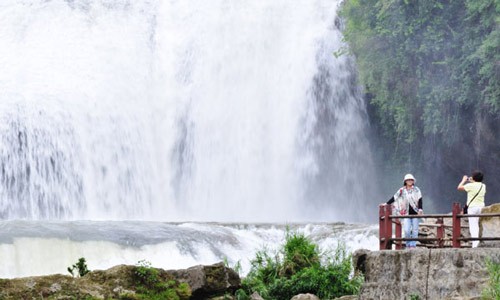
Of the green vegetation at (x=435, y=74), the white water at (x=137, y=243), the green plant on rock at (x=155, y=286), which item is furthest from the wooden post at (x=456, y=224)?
the green vegetation at (x=435, y=74)

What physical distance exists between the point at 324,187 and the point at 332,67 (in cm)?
460

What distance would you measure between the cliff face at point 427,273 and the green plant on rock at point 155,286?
125 inches

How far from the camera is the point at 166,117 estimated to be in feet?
131

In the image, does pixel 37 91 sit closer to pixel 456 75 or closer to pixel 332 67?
pixel 332 67

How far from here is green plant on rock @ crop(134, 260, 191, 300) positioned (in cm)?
1381

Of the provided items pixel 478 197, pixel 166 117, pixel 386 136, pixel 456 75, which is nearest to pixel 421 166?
pixel 386 136

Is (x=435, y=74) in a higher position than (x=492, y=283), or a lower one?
higher

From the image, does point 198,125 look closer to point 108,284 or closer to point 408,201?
point 408,201

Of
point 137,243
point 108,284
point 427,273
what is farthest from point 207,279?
point 137,243

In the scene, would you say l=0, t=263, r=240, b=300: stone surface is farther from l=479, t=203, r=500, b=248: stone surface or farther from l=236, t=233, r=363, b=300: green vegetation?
l=479, t=203, r=500, b=248: stone surface

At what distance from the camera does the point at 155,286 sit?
14.0 m

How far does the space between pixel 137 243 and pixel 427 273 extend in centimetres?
1057

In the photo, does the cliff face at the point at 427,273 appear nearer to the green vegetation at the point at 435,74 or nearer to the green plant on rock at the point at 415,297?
the green plant on rock at the point at 415,297

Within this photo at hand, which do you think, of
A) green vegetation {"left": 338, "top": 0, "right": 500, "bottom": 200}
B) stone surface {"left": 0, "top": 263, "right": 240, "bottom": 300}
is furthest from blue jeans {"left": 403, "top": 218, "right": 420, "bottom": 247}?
green vegetation {"left": 338, "top": 0, "right": 500, "bottom": 200}
